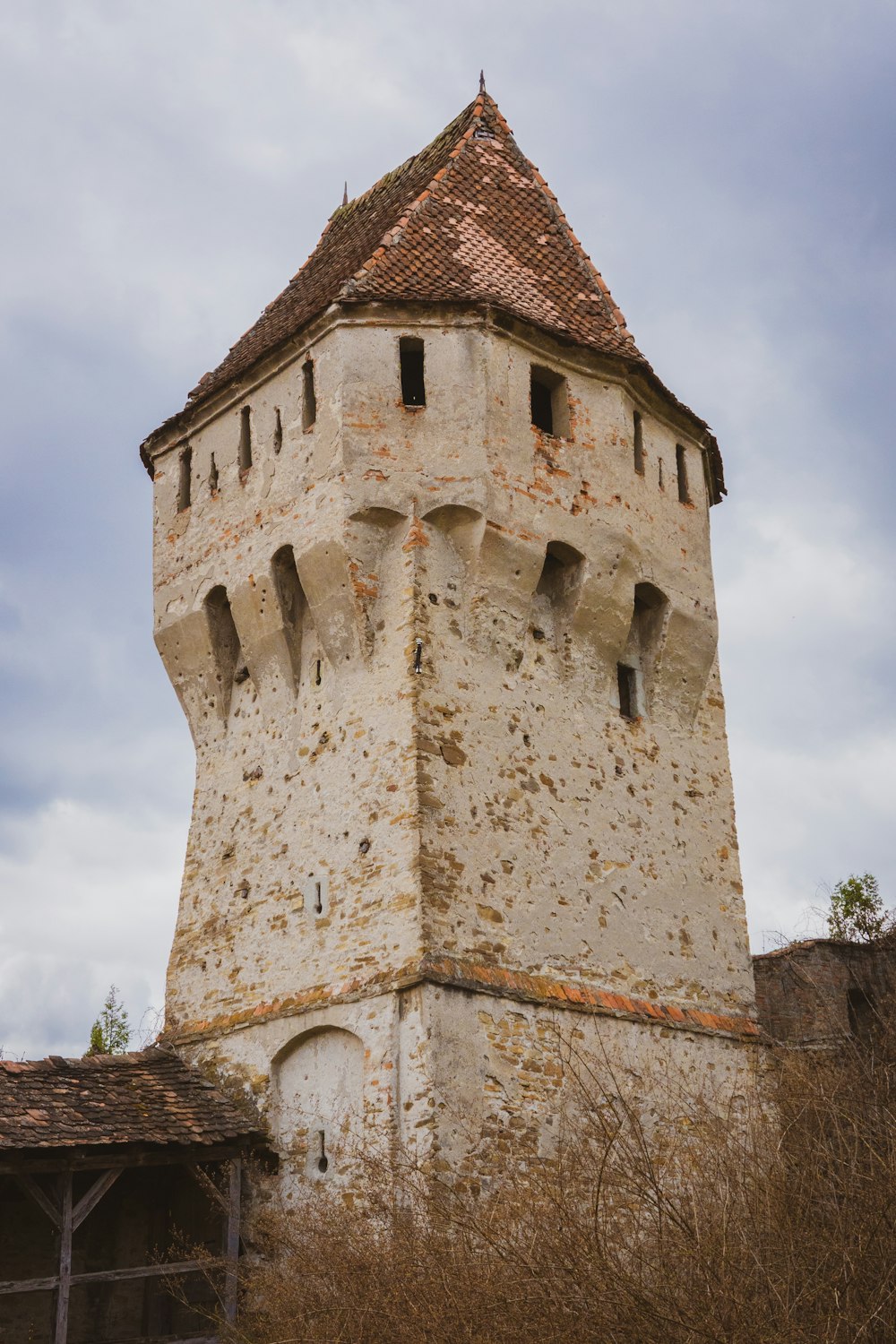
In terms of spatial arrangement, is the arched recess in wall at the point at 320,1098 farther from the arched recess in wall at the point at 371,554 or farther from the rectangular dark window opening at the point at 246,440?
the rectangular dark window opening at the point at 246,440

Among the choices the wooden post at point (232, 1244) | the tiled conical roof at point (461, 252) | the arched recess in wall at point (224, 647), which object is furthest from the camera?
the arched recess in wall at point (224, 647)

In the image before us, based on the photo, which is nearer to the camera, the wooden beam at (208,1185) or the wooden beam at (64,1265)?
the wooden beam at (64,1265)

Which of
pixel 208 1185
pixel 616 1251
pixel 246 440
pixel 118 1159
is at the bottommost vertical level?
pixel 616 1251

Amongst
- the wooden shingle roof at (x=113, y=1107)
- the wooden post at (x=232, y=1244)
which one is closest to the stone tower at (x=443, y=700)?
the wooden shingle roof at (x=113, y=1107)

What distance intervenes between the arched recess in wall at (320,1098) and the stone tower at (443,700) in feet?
0.12

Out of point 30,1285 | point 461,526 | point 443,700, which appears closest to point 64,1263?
point 30,1285

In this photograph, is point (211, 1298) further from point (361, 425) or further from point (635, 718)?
point (361, 425)

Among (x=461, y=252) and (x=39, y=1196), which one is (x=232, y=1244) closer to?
(x=39, y=1196)

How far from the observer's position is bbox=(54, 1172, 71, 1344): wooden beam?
12.5 meters

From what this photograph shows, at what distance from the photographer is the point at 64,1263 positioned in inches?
501

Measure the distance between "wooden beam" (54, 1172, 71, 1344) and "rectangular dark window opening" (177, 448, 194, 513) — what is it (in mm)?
8043

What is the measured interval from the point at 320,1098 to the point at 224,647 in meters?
5.37

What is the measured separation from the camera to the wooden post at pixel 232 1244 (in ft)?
42.8

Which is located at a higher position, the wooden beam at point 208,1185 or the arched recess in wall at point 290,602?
the arched recess in wall at point 290,602
